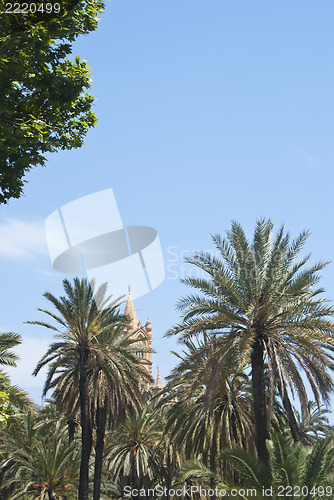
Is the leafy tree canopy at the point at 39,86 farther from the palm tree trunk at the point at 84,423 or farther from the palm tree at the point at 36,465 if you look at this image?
the palm tree at the point at 36,465

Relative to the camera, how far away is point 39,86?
1248cm

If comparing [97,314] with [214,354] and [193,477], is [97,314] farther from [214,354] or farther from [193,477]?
[193,477]

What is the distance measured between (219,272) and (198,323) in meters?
1.83

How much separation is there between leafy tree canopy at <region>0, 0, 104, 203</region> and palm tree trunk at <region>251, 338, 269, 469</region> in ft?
31.0

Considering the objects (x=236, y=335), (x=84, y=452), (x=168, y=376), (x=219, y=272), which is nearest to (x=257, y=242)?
(x=219, y=272)

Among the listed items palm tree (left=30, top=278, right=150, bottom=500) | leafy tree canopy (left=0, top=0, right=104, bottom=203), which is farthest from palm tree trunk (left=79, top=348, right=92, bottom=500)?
leafy tree canopy (left=0, top=0, right=104, bottom=203)

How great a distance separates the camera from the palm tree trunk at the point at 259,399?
60.7ft

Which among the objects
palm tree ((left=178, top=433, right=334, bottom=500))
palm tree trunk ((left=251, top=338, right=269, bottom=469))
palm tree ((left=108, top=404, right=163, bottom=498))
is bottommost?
palm tree ((left=178, top=433, right=334, bottom=500))

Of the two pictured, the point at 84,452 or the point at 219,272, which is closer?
the point at 219,272

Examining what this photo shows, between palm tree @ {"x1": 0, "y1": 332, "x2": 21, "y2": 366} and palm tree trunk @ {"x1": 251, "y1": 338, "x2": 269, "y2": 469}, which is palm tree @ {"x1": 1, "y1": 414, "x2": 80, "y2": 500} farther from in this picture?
palm tree trunk @ {"x1": 251, "y1": 338, "x2": 269, "y2": 469}

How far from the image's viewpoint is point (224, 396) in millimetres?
27203

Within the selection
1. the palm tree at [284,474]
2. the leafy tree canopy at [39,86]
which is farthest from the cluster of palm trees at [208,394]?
the leafy tree canopy at [39,86]

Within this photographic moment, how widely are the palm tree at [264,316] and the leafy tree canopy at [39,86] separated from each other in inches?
318

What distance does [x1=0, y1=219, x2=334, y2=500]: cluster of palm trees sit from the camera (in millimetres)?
17812
